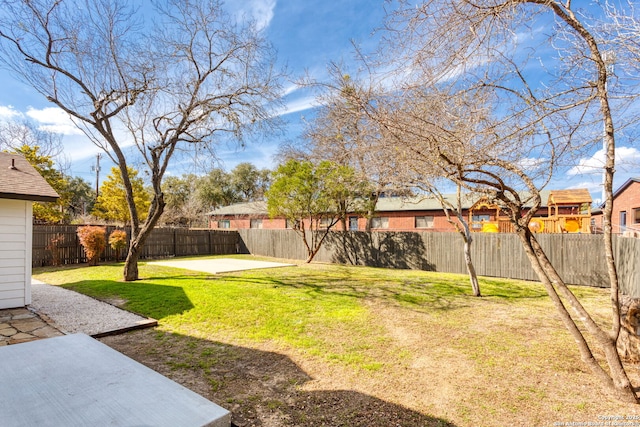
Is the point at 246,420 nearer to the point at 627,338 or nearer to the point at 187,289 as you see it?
the point at 627,338

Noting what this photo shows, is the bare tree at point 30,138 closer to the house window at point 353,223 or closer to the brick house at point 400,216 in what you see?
the brick house at point 400,216

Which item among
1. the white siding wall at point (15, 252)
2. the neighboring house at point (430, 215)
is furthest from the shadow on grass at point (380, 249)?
the white siding wall at point (15, 252)

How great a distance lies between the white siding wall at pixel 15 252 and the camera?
5.61 metres

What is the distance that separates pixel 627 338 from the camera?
3596 mm

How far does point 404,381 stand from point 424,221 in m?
17.5

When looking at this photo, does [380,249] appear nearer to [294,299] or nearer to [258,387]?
[294,299]

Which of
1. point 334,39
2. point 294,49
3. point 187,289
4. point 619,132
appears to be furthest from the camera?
point 294,49

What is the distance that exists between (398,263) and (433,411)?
10107 millimetres

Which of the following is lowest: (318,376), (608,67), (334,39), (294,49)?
(318,376)

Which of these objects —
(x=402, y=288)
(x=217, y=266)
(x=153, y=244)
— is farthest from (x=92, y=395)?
(x=153, y=244)

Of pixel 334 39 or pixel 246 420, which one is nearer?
pixel 246 420

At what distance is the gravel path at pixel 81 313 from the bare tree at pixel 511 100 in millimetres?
4627

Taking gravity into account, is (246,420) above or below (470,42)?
below

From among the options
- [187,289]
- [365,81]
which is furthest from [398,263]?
[365,81]
